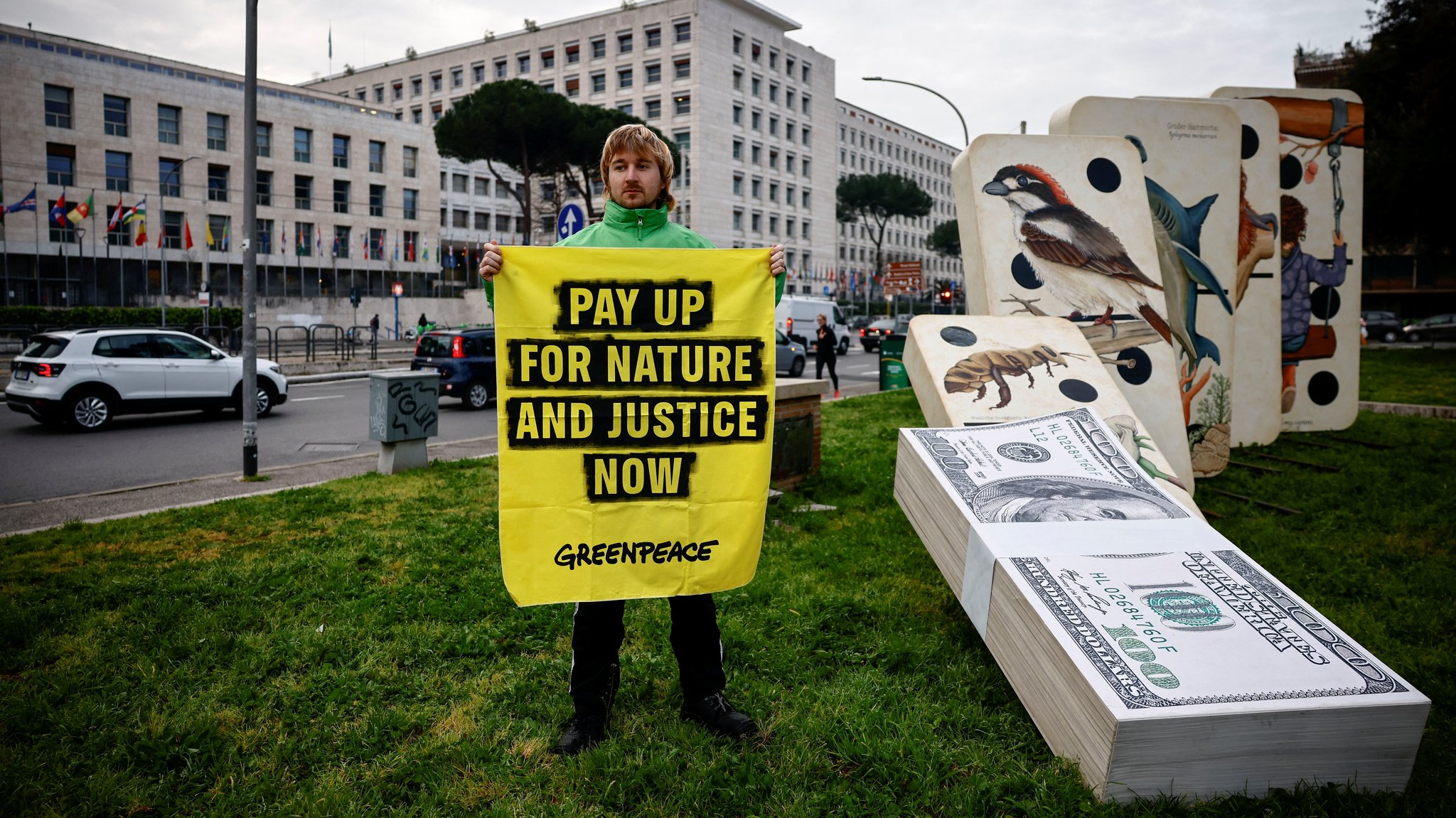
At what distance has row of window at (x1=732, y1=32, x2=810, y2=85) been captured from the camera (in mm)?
70562

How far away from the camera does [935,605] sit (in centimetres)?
434

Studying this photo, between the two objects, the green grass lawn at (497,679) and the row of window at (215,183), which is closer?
the green grass lawn at (497,679)

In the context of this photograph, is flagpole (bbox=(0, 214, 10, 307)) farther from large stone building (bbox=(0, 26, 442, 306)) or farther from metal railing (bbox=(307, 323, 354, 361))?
metal railing (bbox=(307, 323, 354, 361))

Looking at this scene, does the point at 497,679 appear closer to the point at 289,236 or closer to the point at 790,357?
the point at 790,357

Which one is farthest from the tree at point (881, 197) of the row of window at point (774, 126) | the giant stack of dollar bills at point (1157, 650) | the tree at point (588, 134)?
the giant stack of dollar bills at point (1157, 650)

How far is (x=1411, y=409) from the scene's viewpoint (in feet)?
39.6

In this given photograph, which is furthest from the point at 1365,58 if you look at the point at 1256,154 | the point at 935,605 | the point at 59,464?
the point at 59,464

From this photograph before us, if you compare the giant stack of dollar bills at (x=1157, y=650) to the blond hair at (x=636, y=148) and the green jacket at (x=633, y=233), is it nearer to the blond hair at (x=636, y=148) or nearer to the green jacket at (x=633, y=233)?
the green jacket at (x=633, y=233)

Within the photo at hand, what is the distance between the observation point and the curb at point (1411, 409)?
11.6m

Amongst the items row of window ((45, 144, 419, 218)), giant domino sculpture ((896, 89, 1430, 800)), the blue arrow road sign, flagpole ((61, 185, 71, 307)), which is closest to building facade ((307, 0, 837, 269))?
row of window ((45, 144, 419, 218))

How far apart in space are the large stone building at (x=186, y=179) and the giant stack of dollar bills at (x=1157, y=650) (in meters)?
42.8

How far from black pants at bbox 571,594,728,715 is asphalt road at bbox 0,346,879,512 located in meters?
7.18

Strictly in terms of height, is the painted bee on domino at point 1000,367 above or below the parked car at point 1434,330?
below

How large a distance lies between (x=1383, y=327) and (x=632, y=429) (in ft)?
183
